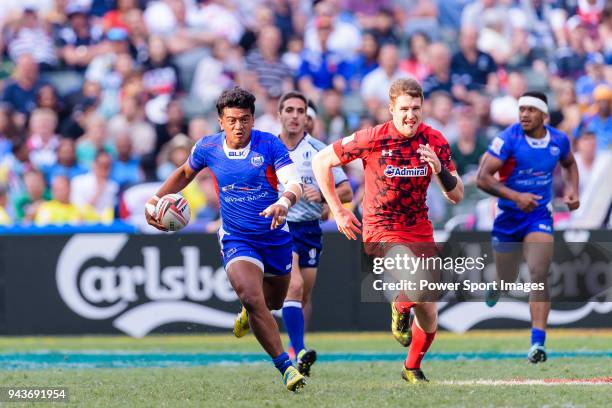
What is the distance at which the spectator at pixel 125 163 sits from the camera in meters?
17.0

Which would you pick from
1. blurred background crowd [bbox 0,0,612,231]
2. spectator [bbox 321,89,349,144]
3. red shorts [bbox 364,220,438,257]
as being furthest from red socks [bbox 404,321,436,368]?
spectator [bbox 321,89,349,144]

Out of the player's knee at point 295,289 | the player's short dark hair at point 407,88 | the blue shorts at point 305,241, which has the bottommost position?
the player's knee at point 295,289

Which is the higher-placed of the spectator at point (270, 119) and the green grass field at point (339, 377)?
the spectator at point (270, 119)

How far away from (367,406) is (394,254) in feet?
5.20

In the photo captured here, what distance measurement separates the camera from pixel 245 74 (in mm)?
18625

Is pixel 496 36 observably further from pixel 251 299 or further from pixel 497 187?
pixel 251 299

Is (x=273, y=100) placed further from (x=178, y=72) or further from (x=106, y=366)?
(x=106, y=366)

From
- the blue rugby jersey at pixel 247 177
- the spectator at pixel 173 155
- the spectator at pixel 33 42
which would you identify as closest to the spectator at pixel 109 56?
the spectator at pixel 33 42

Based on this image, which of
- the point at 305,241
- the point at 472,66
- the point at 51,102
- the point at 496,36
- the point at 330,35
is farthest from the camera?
the point at 330,35

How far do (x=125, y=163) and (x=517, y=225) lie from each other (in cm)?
730

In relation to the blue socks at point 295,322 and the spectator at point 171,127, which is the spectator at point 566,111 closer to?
the spectator at point 171,127

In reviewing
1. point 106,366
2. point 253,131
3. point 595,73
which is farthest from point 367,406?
point 595,73

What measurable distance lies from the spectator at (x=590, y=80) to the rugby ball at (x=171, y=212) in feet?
33.6

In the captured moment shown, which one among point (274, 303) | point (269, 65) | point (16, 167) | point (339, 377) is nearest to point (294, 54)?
point (269, 65)
